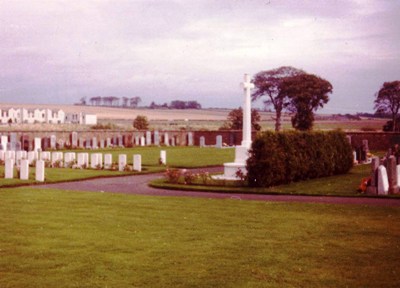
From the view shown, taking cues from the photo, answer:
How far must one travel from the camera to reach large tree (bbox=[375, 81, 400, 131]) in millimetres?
78875


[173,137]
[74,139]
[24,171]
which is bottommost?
[24,171]

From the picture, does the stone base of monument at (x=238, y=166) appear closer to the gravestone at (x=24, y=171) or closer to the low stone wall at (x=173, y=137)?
the gravestone at (x=24, y=171)

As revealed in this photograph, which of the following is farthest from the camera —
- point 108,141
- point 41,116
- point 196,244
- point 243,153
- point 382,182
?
point 41,116

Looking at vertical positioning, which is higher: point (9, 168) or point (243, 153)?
point (243, 153)

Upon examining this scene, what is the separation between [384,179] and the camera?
64.8ft

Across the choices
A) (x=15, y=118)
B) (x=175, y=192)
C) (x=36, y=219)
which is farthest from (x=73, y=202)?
(x=15, y=118)

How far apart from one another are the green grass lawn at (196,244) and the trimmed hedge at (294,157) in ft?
17.1

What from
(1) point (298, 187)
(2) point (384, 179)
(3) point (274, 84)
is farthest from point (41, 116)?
(2) point (384, 179)

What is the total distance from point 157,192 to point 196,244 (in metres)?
9.50

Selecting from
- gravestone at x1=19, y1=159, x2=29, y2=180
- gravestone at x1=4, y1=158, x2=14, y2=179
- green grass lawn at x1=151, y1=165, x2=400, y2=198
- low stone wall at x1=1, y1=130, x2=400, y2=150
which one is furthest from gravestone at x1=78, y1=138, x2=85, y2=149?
green grass lawn at x1=151, y1=165, x2=400, y2=198

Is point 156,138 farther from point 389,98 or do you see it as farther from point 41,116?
point 41,116

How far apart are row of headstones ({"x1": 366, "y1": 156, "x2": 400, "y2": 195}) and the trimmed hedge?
3778 mm

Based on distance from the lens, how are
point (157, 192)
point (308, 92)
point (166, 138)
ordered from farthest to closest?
point (308, 92)
point (166, 138)
point (157, 192)

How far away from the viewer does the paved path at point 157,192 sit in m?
18.2
